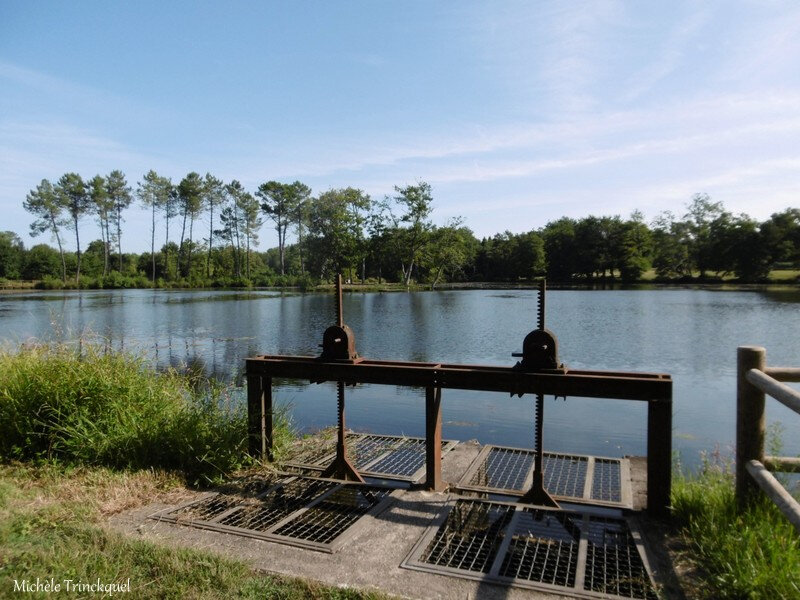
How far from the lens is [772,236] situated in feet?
197

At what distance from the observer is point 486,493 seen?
14.6 ft

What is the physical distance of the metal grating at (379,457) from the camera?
5074mm

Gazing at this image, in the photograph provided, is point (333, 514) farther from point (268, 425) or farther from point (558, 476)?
point (558, 476)

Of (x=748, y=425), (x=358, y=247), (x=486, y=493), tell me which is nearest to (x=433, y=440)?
(x=486, y=493)

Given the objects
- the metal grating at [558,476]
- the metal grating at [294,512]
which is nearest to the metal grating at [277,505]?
the metal grating at [294,512]

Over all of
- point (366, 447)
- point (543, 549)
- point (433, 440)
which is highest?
point (433, 440)

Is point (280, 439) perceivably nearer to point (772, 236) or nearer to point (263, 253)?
point (772, 236)

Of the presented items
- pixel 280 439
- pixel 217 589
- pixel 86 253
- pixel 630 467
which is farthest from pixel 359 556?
pixel 86 253

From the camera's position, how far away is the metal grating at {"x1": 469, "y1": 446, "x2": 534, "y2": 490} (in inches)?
189

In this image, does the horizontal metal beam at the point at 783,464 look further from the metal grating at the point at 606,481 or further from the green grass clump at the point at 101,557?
the green grass clump at the point at 101,557

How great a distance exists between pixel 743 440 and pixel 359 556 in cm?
248

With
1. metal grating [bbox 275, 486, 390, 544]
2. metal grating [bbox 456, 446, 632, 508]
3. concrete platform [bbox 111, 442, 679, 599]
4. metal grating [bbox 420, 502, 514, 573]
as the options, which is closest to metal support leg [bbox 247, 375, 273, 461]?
concrete platform [bbox 111, 442, 679, 599]

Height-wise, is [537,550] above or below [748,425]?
below

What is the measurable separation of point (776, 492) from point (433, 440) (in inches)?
91.1
